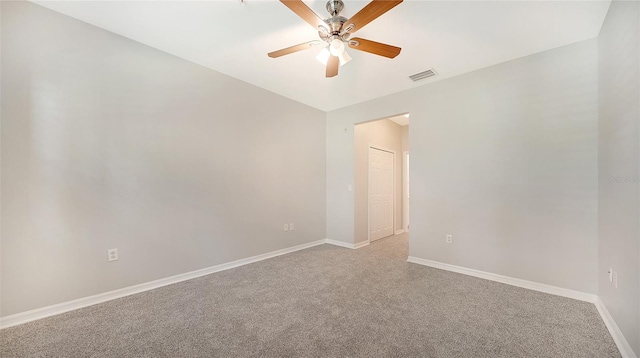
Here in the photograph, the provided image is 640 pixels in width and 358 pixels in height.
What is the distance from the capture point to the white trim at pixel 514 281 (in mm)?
2291

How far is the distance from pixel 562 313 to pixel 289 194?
3445 millimetres

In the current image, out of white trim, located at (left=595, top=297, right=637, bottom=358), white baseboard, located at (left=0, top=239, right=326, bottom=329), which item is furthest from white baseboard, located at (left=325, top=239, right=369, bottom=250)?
white trim, located at (left=595, top=297, right=637, bottom=358)

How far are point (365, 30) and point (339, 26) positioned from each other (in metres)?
0.51

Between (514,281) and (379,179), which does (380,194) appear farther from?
(514,281)

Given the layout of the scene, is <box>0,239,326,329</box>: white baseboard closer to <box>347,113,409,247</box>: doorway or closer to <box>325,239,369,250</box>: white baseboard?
<box>325,239,369,250</box>: white baseboard

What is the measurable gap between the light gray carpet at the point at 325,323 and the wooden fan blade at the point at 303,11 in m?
2.35

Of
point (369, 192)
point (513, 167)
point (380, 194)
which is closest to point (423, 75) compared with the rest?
point (513, 167)

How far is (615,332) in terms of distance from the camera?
1.70 m

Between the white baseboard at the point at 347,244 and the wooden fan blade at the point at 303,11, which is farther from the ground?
the wooden fan blade at the point at 303,11

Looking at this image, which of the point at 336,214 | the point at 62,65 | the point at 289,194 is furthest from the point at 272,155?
the point at 62,65

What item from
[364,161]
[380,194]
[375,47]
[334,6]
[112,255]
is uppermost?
[334,6]

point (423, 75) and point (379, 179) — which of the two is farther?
point (379, 179)

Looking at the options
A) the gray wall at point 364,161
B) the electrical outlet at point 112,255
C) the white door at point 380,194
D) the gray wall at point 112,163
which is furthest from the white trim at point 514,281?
the electrical outlet at point 112,255

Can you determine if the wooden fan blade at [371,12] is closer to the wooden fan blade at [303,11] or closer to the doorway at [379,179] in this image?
the wooden fan blade at [303,11]
